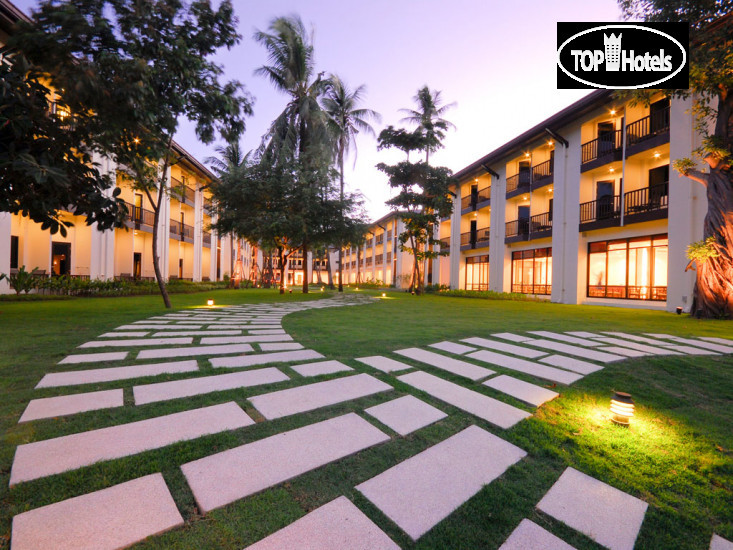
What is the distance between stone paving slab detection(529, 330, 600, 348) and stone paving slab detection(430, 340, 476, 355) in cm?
182

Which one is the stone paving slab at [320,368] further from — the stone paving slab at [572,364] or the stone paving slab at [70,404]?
the stone paving slab at [572,364]

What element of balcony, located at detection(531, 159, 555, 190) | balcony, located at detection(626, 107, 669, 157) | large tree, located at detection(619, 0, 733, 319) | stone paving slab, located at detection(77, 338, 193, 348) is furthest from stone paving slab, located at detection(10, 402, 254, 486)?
balcony, located at detection(531, 159, 555, 190)

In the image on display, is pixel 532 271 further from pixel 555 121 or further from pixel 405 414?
pixel 405 414

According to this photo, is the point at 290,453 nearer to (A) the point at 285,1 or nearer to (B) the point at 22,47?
(B) the point at 22,47

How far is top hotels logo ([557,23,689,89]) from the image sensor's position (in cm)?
727

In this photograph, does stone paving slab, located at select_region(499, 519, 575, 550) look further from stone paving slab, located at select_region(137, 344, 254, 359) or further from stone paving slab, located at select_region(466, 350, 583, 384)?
stone paving slab, located at select_region(137, 344, 254, 359)

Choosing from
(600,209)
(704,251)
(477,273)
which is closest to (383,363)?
(704,251)

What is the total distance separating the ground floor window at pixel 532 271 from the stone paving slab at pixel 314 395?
53.1 feet

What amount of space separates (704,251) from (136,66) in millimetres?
12633

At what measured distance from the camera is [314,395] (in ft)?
8.26

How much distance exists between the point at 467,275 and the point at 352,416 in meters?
22.8

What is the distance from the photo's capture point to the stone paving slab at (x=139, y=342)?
3.97 meters

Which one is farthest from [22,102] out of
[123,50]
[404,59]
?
[404,59]

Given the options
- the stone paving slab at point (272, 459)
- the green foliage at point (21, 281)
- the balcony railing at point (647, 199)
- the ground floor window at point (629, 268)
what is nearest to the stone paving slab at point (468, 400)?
the stone paving slab at point (272, 459)
